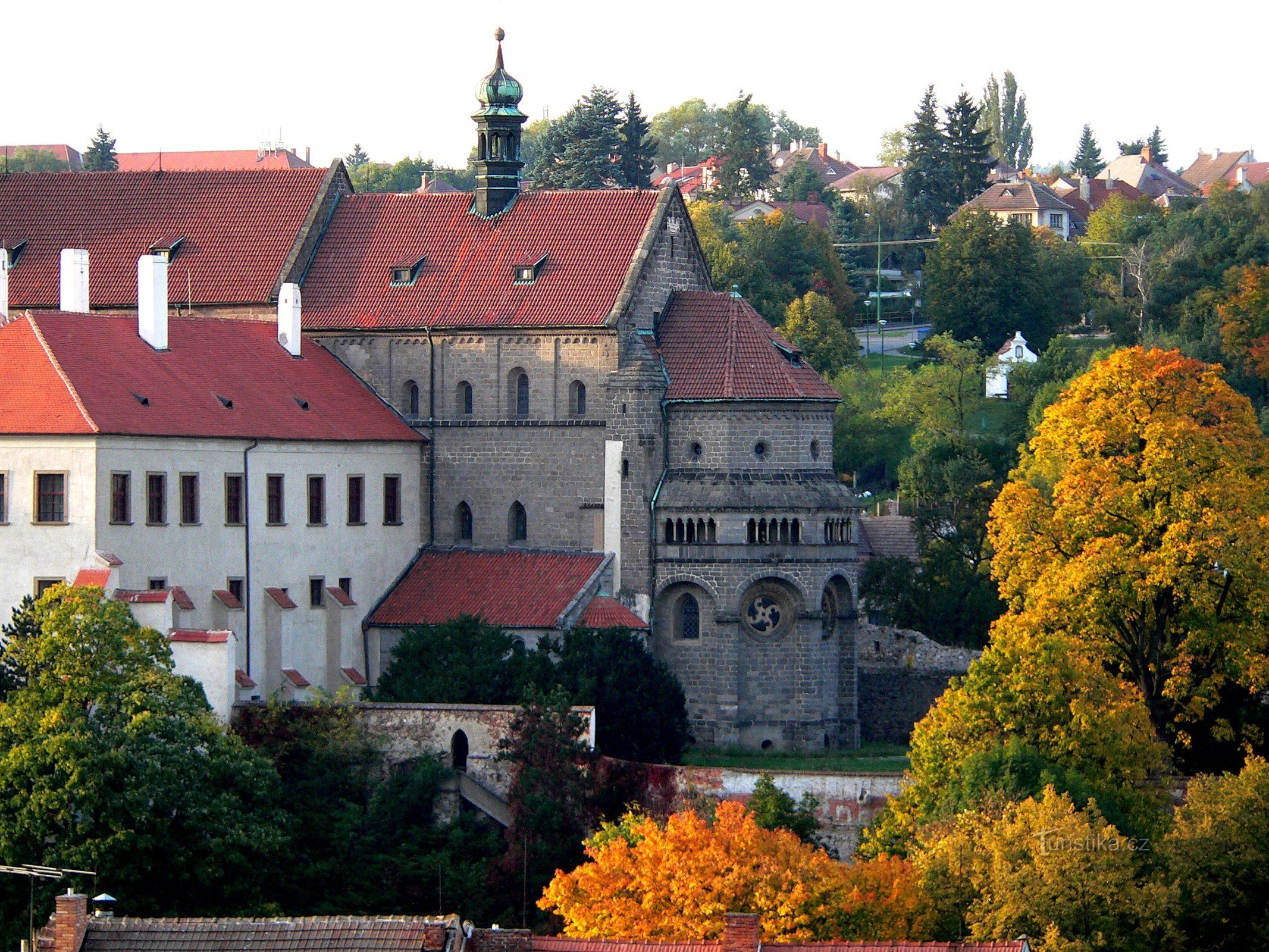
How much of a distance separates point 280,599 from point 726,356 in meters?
13.2

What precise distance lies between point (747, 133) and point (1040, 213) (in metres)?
17.4

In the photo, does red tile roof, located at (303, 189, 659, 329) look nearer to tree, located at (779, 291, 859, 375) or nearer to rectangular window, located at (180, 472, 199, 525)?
rectangular window, located at (180, 472, 199, 525)

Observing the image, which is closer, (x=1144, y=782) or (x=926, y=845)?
(x=926, y=845)

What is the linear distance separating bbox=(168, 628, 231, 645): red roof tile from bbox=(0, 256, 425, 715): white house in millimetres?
43

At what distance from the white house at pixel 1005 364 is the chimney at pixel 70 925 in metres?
66.0

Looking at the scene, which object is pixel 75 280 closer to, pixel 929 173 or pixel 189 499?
pixel 189 499

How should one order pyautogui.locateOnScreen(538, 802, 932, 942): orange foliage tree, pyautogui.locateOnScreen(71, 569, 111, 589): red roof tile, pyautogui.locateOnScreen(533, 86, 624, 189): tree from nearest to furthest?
pyautogui.locateOnScreen(538, 802, 932, 942): orange foliage tree, pyautogui.locateOnScreen(71, 569, 111, 589): red roof tile, pyautogui.locateOnScreen(533, 86, 624, 189): tree

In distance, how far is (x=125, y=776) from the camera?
54688 millimetres

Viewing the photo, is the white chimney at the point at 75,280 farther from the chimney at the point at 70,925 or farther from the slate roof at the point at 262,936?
the slate roof at the point at 262,936

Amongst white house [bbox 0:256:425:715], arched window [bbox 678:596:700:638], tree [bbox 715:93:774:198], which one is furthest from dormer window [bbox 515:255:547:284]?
tree [bbox 715:93:774:198]

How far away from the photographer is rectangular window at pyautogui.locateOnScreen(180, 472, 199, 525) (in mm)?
65000

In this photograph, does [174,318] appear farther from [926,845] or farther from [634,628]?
[926,845]

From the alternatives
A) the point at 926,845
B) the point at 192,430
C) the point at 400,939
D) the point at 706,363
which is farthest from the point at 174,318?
the point at 400,939

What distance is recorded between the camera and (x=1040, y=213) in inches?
5723
